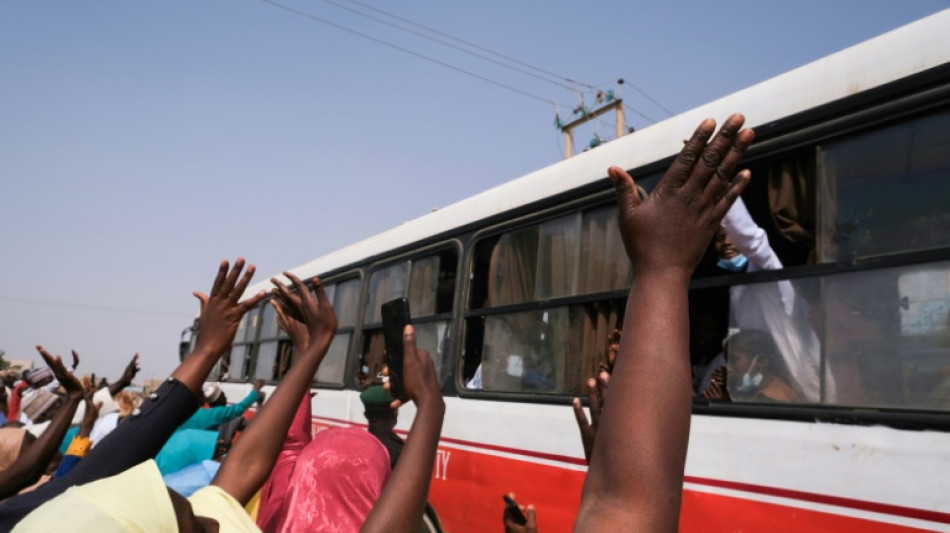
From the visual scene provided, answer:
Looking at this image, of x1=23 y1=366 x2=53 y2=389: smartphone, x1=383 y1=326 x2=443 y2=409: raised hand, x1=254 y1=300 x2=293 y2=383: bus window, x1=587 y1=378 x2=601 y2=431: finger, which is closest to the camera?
x1=383 y1=326 x2=443 y2=409: raised hand

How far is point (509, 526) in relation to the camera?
2.28 metres

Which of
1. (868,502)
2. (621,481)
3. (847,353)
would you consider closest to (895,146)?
(847,353)

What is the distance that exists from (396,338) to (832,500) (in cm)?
184

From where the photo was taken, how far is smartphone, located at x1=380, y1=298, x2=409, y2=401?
2.09 metres

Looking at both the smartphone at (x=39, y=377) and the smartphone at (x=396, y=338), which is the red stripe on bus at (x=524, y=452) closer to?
the smartphone at (x=396, y=338)

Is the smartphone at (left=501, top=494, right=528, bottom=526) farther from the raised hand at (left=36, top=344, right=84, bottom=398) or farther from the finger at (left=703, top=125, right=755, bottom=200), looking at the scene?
the raised hand at (left=36, top=344, right=84, bottom=398)

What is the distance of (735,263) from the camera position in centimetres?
335

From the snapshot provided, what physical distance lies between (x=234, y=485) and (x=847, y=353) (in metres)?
2.33

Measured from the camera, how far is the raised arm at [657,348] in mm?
1103

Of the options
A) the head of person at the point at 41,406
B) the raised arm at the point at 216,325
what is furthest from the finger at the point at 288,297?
the head of person at the point at 41,406

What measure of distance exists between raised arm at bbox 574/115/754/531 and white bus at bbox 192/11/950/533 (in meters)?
1.88

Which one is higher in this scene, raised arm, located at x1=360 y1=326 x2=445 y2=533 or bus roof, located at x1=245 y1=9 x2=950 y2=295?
bus roof, located at x1=245 y1=9 x2=950 y2=295

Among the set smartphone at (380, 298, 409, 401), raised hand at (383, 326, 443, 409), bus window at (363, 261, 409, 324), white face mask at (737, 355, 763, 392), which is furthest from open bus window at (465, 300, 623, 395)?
raised hand at (383, 326, 443, 409)

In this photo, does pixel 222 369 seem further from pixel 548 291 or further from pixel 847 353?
pixel 847 353
